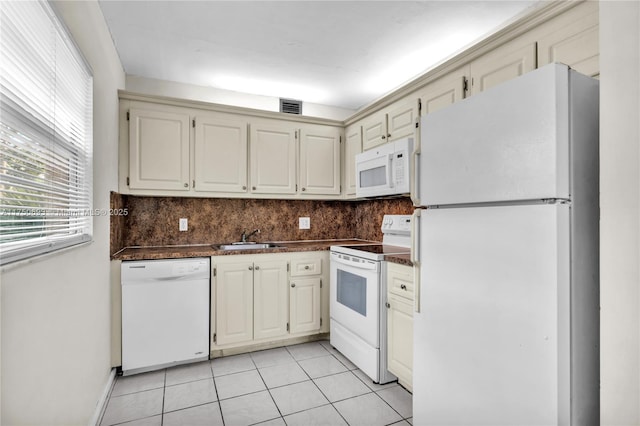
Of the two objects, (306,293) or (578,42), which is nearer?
(578,42)

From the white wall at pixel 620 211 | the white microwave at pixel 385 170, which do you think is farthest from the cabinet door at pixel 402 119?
the white wall at pixel 620 211

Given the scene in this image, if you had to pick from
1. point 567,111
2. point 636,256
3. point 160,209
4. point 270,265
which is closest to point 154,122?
point 160,209

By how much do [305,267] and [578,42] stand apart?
2337mm

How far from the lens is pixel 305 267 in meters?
3.01

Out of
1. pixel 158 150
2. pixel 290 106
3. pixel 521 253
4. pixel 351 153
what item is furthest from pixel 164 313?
pixel 521 253

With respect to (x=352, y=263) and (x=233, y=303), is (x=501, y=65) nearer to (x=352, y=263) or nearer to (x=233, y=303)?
(x=352, y=263)

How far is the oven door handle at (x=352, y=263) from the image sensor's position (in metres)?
2.37

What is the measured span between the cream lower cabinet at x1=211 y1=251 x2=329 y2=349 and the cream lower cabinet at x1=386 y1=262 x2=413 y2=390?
0.91 m

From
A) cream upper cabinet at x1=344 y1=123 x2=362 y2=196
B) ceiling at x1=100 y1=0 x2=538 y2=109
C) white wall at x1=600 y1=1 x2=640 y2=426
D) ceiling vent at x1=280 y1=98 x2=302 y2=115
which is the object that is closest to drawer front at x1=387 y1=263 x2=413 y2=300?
white wall at x1=600 y1=1 x2=640 y2=426

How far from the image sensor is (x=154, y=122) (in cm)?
277

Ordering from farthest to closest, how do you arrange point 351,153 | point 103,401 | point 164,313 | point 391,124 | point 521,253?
point 351,153, point 391,124, point 164,313, point 103,401, point 521,253

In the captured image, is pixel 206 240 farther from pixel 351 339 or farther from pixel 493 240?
pixel 493 240

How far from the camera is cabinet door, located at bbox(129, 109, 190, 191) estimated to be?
2711 millimetres

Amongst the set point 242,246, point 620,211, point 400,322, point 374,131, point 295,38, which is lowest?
point 400,322
